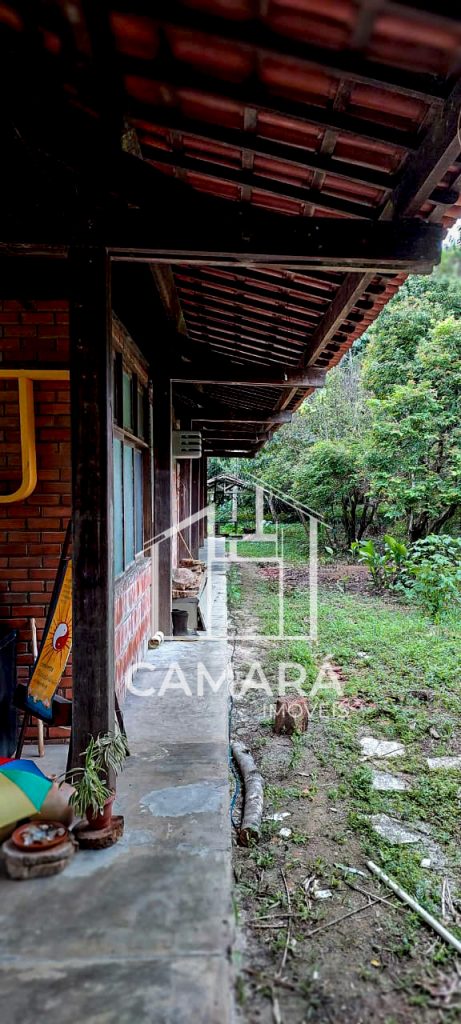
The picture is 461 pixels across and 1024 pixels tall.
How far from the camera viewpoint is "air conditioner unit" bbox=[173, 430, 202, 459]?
5430mm

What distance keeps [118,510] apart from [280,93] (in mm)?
2611

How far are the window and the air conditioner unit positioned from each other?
592mm

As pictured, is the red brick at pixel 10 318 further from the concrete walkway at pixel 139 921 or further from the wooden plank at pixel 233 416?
the wooden plank at pixel 233 416

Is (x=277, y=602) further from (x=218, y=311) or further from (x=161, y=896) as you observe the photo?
(x=161, y=896)

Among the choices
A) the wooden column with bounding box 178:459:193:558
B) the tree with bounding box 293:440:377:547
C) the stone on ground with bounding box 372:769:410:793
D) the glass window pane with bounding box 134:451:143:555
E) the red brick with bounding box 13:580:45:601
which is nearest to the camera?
the red brick with bounding box 13:580:45:601

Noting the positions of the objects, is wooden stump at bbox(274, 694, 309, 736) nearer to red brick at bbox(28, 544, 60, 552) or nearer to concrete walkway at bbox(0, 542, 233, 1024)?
concrete walkway at bbox(0, 542, 233, 1024)

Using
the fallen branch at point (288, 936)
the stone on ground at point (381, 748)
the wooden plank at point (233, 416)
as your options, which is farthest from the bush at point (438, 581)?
the fallen branch at point (288, 936)

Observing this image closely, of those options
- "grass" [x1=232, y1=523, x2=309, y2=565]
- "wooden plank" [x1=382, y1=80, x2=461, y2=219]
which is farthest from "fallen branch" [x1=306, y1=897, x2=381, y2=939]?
"grass" [x1=232, y1=523, x2=309, y2=565]

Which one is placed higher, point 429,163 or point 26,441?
point 429,163

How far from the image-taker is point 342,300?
293 centimetres

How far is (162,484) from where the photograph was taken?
5125 millimetres

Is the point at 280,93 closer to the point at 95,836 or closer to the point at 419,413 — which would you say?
the point at 95,836

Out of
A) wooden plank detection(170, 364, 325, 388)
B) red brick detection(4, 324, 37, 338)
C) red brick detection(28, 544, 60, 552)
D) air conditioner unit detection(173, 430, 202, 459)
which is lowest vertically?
red brick detection(28, 544, 60, 552)

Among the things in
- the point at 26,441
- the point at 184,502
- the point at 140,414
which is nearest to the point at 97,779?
the point at 26,441
